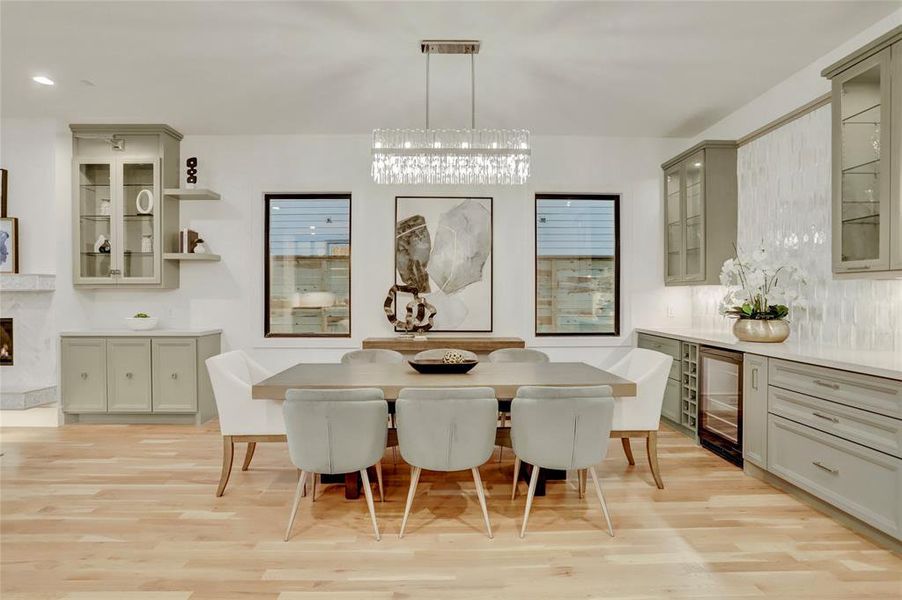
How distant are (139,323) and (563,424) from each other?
14.4 feet

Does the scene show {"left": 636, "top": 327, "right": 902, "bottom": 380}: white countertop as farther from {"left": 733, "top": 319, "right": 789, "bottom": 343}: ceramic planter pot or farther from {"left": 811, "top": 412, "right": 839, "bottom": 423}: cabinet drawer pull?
{"left": 811, "top": 412, "right": 839, "bottom": 423}: cabinet drawer pull

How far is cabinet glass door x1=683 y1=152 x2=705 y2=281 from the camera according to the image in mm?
4621

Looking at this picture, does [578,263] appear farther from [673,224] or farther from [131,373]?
[131,373]

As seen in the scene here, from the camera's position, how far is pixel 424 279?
17.5 ft

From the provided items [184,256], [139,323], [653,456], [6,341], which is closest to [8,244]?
[6,341]

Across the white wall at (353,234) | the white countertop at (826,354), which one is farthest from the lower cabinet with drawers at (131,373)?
the white countertop at (826,354)

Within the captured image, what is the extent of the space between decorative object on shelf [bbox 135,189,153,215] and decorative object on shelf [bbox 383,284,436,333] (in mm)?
2510

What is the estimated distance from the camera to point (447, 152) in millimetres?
3441

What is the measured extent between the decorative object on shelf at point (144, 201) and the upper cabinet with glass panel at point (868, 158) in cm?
564

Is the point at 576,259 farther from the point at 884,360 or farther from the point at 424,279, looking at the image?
the point at 884,360

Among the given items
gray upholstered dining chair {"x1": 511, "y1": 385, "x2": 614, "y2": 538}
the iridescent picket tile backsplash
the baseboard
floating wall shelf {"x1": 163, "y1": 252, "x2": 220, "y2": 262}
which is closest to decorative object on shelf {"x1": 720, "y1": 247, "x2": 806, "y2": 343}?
the iridescent picket tile backsplash

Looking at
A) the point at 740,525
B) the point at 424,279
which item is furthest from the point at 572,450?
the point at 424,279

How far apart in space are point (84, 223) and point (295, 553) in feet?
14.0

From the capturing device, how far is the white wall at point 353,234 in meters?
5.32
